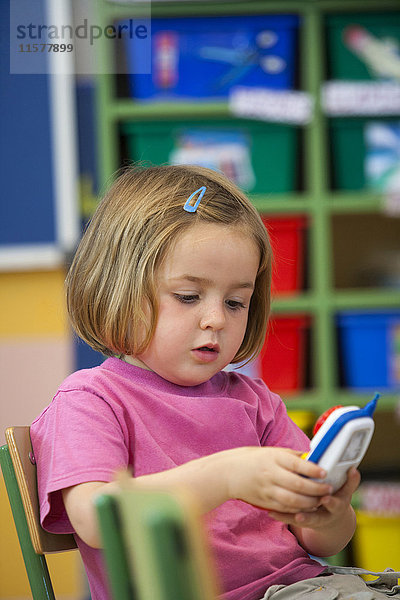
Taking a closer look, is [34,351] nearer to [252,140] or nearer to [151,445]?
[252,140]

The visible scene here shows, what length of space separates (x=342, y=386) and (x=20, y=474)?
173cm

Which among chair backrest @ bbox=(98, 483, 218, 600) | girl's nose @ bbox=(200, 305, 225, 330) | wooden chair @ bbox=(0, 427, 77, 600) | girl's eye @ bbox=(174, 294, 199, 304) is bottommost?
wooden chair @ bbox=(0, 427, 77, 600)

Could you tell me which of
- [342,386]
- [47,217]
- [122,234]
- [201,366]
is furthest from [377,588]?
[47,217]

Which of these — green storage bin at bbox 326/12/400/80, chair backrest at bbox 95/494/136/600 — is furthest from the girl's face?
green storage bin at bbox 326/12/400/80

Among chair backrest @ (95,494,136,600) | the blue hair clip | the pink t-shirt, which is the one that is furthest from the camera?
the blue hair clip

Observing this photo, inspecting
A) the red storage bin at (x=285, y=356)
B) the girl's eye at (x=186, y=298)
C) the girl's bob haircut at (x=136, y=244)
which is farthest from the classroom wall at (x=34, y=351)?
the girl's eye at (x=186, y=298)

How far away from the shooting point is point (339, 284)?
280cm

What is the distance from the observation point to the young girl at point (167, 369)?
0.84 m

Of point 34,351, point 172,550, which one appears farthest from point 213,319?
point 34,351

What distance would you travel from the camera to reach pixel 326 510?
2.52 ft

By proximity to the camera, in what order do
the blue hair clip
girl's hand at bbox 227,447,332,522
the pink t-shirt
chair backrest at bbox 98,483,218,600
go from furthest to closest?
the blue hair clip
the pink t-shirt
girl's hand at bbox 227,447,332,522
chair backrest at bbox 98,483,218,600

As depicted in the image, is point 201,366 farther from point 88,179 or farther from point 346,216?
point 346,216

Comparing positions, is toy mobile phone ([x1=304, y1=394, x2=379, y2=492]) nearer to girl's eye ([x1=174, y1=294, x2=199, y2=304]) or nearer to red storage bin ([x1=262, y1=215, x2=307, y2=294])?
girl's eye ([x1=174, y1=294, x2=199, y2=304])

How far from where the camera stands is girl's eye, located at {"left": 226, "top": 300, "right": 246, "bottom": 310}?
92 centimetres
